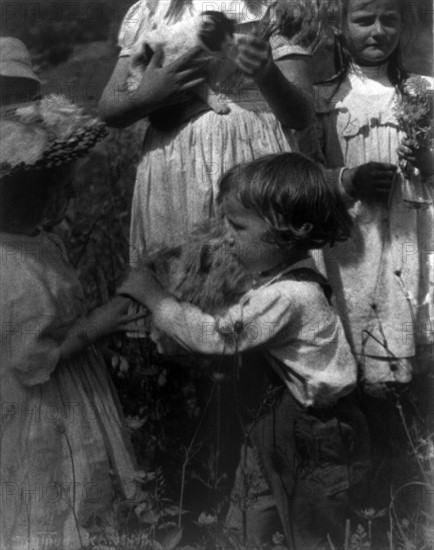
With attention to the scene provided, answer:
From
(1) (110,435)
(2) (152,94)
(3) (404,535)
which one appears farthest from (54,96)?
(3) (404,535)

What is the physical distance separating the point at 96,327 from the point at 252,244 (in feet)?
1.94

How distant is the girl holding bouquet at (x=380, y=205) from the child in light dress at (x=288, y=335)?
274 millimetres

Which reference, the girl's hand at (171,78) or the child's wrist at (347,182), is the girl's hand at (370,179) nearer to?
the child's wrist at (347,182)

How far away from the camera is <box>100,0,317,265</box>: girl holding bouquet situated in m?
4.91

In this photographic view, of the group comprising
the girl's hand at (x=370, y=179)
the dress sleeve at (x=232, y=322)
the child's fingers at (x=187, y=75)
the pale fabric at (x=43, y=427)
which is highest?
the child's fingers at (x=187, y=75)

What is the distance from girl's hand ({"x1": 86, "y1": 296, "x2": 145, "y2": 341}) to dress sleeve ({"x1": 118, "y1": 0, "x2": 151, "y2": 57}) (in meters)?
0.84

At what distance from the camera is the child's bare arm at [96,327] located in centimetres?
485

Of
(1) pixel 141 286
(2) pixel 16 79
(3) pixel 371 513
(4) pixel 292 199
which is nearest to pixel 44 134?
(2) pixel 16 79

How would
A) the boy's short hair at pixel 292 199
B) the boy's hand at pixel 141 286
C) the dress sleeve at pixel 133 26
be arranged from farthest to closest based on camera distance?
1. the dress sleeve at pixel 133 26
2. the boy's hand at pixel 141 286
3. the boy's short hair at pixel 292 199

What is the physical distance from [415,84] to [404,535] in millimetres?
1519

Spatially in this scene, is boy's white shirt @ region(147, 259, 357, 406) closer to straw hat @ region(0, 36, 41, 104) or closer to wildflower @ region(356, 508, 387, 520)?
wildflower @ region(356, 508, 387, 520)

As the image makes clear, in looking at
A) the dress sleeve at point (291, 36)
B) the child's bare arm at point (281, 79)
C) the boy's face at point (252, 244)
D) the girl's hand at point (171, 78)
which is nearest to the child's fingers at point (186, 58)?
the girl's hand at point (171, 78)

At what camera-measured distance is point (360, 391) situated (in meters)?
4.97

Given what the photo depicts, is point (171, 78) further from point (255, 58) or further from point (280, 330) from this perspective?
point (280, 330)
